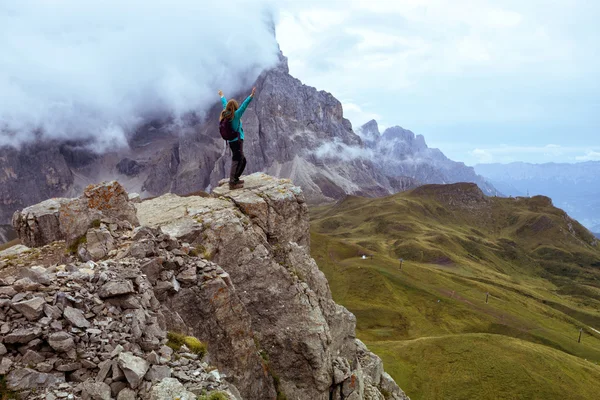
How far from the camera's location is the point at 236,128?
86.8ft

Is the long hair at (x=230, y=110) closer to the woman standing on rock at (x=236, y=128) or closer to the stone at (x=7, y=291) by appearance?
the woman standing on rock at (x=236, y=128)

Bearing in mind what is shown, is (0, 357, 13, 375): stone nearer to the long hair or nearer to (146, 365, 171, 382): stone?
(146, 365, 171, 382): stone

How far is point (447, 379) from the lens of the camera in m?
78.6

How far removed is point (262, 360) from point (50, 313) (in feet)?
44.3

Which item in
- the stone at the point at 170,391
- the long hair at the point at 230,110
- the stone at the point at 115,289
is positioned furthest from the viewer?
the long hair at the point at 230,110

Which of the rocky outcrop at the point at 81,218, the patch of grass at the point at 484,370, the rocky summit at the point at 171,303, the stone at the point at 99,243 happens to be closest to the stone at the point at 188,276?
the rocky summit at the point at 171,303

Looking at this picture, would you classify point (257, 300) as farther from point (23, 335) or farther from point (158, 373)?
point (23, 335)

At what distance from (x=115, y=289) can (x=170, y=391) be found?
4164 mm

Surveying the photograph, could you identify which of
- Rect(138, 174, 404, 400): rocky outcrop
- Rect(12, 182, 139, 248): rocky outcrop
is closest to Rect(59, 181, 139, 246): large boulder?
Rect(12, 182, 139, 248): rocky outcrop

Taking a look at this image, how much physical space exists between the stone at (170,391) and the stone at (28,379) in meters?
2.60

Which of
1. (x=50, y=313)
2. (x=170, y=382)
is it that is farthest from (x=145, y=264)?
(x=170, y=382)

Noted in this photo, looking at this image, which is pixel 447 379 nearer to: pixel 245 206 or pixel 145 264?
pixel 245 206

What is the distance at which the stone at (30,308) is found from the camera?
10.4m

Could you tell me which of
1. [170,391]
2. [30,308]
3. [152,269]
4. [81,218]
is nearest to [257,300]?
[152,269]
